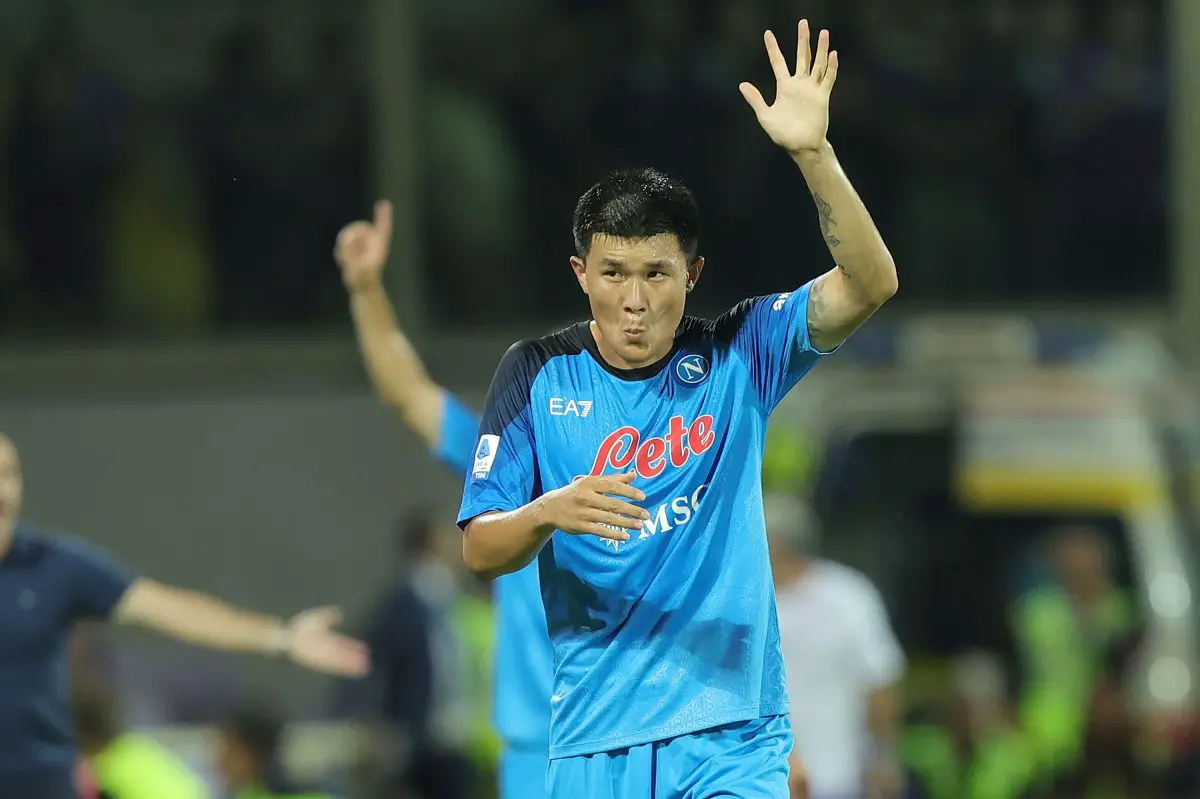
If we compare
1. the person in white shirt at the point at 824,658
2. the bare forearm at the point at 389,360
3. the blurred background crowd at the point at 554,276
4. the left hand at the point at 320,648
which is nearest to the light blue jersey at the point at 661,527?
the left hand at the point at 320,648

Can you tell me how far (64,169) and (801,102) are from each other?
1069 centimetres

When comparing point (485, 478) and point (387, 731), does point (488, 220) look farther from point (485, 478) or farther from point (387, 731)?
point (485, 478)

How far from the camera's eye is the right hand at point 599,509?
13.6 feet

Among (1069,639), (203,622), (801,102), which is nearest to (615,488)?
(801,102)

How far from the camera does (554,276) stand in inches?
591

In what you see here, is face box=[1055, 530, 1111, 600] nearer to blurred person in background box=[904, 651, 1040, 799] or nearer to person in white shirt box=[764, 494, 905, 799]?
blurred person in background box=[904, 651, 1040, 799]

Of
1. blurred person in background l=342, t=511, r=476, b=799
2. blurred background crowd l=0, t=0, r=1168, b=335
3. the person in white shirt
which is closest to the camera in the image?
the person in white shirt

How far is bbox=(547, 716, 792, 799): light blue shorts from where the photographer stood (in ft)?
15.0

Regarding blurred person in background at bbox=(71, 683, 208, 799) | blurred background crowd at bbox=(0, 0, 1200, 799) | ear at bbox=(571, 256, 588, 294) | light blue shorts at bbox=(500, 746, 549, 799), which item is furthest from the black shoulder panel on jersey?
blurred background crowd at bbox=(0, 0, 1200, 799)

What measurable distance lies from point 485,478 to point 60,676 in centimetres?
238

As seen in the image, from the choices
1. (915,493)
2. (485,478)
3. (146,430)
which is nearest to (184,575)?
(146,430)

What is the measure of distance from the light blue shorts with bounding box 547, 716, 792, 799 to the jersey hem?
0.02 metres

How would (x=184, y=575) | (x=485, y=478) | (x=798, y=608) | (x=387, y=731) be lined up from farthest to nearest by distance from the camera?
Result: (x=184, y=575), (x=387, y=731), (x=798, y=608), (x=485, y=478)

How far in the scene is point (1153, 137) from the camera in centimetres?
1551
